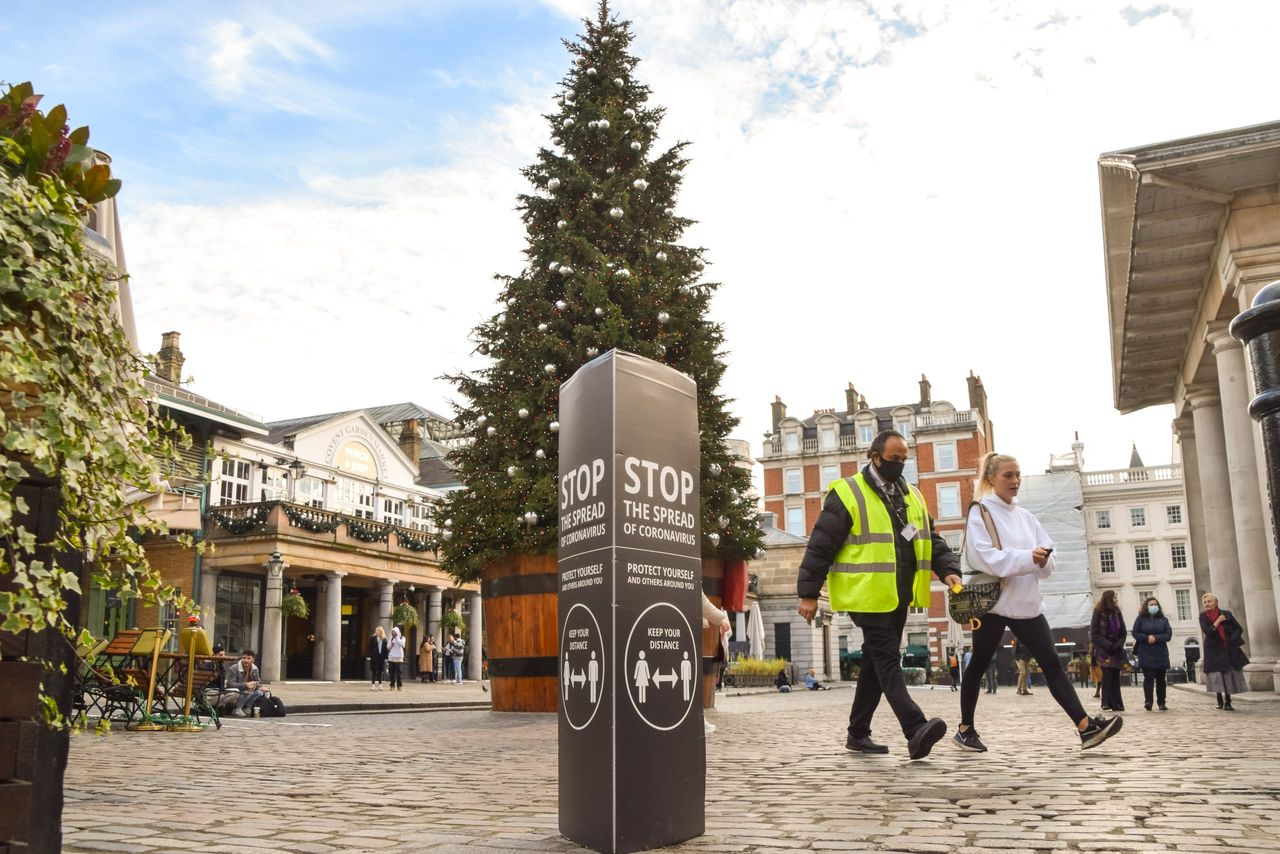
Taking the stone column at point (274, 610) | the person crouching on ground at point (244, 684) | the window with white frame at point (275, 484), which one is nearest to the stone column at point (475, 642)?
the window with white frame at point (275, 484)

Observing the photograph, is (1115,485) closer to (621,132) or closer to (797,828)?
(621,132)

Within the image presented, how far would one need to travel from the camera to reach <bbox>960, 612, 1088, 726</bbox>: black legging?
6.93 metres

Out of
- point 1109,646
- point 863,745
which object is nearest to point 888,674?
point 863,745

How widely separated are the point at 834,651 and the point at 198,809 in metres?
47.6

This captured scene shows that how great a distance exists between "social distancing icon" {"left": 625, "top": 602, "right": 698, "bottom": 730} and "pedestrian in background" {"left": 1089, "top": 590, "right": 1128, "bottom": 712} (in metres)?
11.0

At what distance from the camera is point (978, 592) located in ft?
23.6

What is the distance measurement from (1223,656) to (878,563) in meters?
9.75

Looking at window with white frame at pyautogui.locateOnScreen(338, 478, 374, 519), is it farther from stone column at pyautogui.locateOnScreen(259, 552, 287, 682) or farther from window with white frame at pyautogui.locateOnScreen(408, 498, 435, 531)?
stone column at pyautogui.locateOnScreen(259, 552, 287, 682)

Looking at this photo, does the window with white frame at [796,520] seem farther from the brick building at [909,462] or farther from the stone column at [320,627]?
the stone column at [320,627]

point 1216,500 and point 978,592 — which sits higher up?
point 1216,500

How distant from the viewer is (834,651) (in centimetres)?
5075

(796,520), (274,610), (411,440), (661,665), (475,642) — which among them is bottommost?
(475,642)

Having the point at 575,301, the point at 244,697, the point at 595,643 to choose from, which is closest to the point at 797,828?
the point at 595,643

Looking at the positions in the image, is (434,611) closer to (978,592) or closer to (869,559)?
(978,592)
